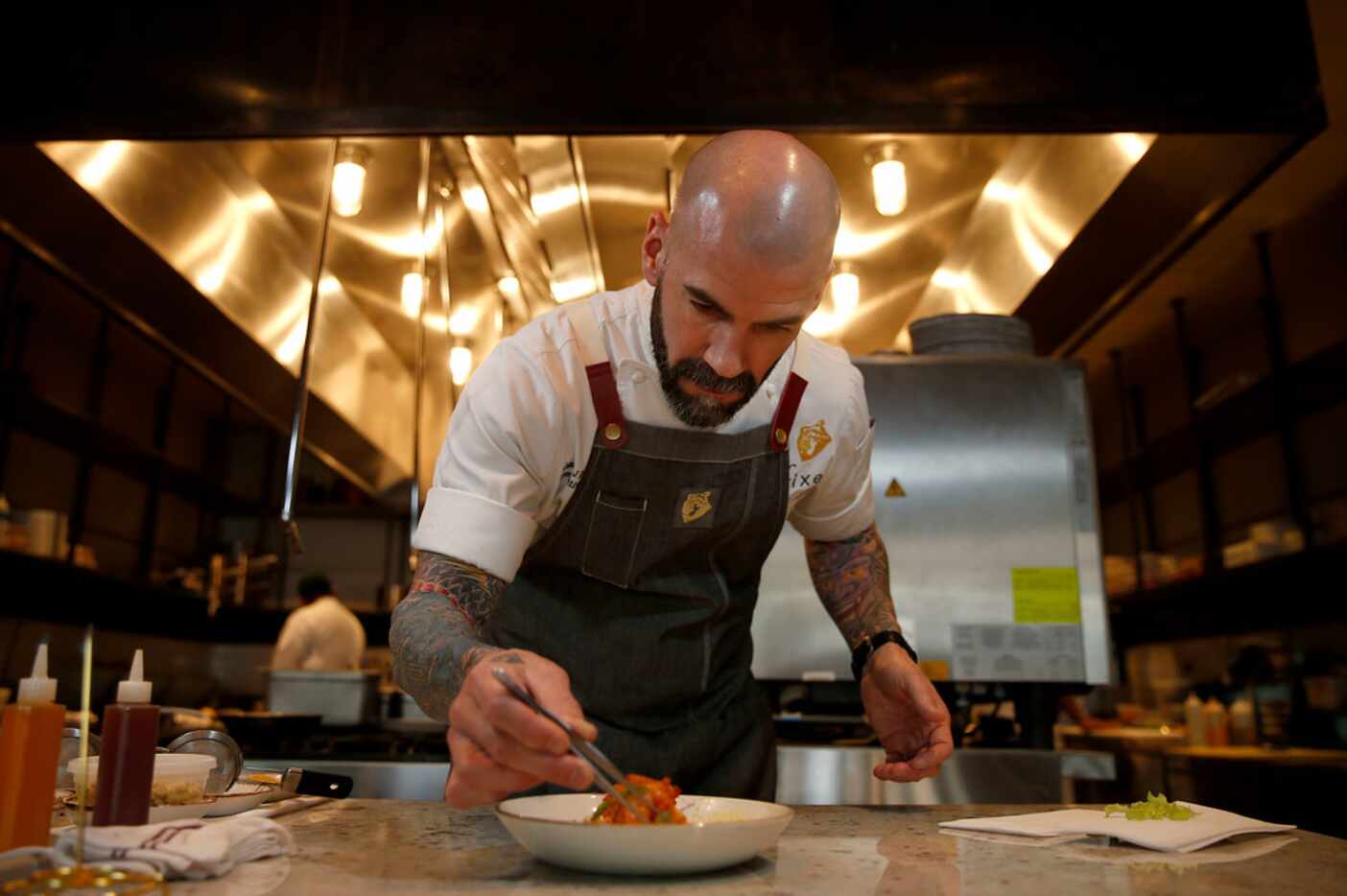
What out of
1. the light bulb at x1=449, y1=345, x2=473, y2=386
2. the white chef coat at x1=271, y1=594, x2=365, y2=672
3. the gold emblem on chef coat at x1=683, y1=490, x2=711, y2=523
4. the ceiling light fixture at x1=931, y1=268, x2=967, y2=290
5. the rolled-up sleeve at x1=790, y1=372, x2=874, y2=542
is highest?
the ceiling light fixture at x1=931, y1=268, x2=967, y2=290

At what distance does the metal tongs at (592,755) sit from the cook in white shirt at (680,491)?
253 mm

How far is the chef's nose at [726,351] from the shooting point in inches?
50.0

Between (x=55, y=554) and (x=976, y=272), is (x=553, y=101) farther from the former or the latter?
(x=55, y=554)

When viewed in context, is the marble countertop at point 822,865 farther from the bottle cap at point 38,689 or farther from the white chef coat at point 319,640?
the white chef coat at point 319,640

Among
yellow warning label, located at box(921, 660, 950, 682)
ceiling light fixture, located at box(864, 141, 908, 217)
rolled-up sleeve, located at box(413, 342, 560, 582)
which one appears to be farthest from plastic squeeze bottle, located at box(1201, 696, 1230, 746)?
rolled-up sleeve, located at box(413, 342, 560, 582)

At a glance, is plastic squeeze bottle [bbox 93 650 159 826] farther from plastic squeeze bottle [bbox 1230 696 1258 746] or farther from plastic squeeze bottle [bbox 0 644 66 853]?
plastic squeeze bottle [bbox 1230 696 1258 746]

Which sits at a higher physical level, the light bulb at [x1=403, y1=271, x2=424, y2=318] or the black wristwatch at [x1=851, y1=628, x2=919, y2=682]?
the light bulb at [x1=403, y1=271, x2=424, y2=318]

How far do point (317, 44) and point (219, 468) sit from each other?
5774 mm

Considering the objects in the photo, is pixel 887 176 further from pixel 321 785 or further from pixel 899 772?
pixel 321 785

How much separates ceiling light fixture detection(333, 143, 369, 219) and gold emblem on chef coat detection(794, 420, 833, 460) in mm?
Result: 2008

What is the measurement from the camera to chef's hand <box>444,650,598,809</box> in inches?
33.8

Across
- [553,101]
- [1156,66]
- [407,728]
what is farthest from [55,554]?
[1156,66]

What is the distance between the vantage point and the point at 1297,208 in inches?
172

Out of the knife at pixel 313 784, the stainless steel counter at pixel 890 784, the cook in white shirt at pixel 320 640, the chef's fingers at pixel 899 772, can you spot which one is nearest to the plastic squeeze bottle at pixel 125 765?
the knife at pixel 313 784
